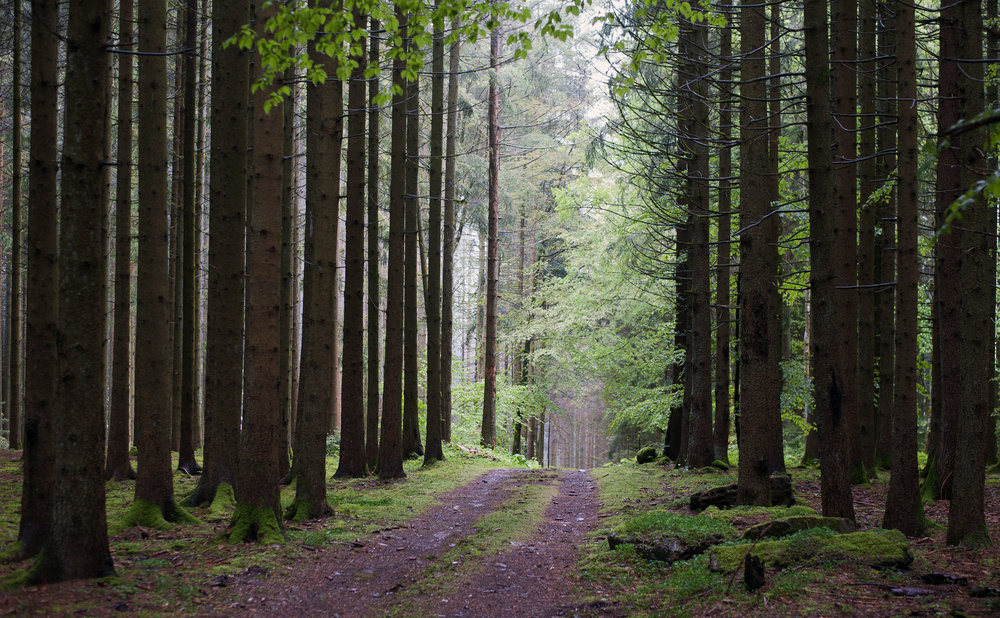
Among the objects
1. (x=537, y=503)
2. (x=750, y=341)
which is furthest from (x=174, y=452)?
(x=750, y=341)

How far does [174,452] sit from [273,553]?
494 inches

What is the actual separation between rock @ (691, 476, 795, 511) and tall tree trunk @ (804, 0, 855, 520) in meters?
2.15

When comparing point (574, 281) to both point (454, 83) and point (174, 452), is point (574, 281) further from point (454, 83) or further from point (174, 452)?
point (174, 452)

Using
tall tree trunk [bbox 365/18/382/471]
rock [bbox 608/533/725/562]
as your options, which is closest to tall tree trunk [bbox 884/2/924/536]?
rock [bbox 608/533/725/562]

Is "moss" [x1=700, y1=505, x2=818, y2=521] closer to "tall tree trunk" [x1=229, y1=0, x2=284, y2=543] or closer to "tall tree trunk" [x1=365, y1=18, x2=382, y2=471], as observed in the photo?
"tall tree trunk" [x1=229, y1=0, x2=284, y2=543]

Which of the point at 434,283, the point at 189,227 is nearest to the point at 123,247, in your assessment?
the point at 189,227

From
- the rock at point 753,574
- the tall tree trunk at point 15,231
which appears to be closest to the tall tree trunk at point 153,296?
the tall tree trunk at point 15,231

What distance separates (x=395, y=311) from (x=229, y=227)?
5.80 meters

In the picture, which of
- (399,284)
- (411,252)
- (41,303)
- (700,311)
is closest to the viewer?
(41,303)

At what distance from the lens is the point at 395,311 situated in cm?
1470

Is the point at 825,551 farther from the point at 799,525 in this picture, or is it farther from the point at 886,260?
the point at 886,260

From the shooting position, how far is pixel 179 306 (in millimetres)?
15875

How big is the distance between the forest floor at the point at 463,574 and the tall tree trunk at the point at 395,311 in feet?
10.3

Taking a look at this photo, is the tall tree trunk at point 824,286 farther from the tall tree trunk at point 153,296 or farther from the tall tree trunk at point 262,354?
the tall tree trunk at point 153,296
